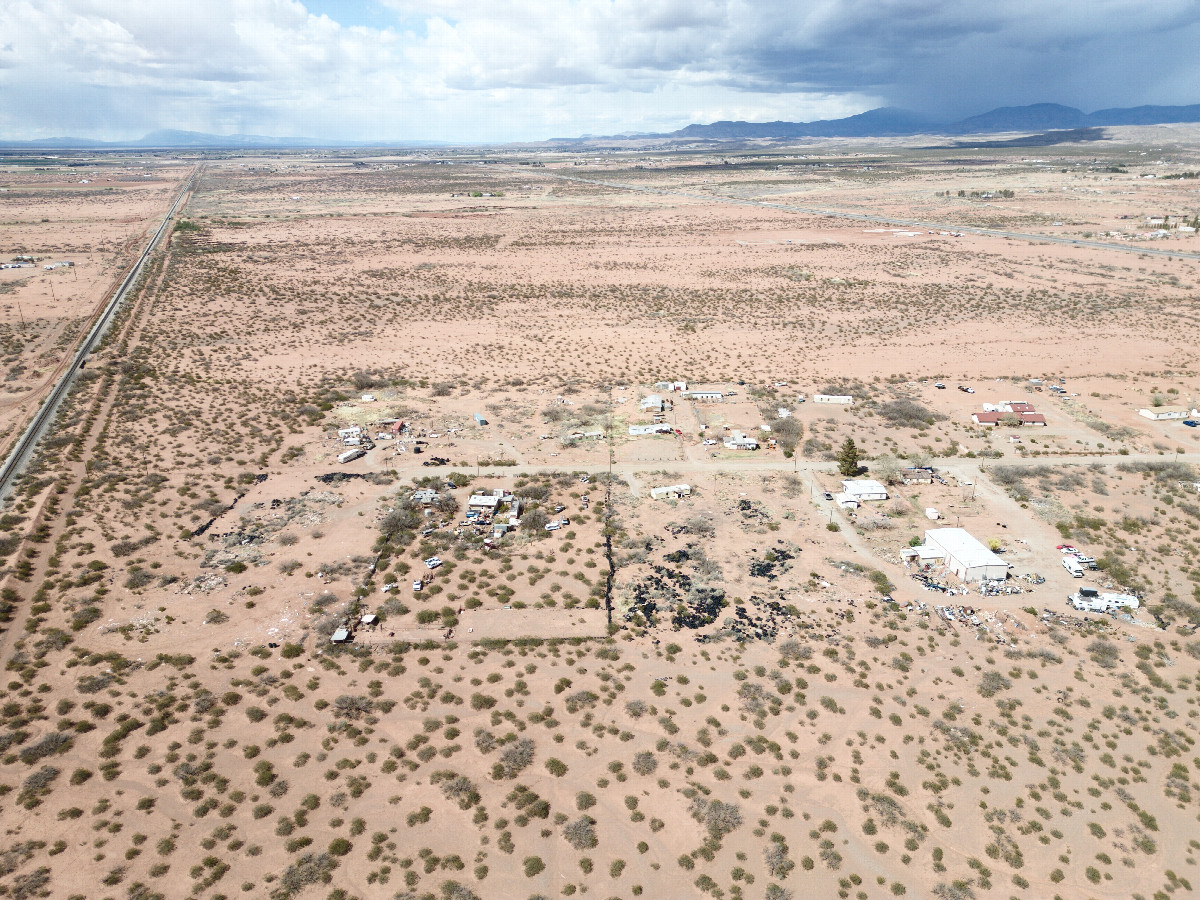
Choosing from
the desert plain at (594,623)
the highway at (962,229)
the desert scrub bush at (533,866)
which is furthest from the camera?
the highway at (962,229)

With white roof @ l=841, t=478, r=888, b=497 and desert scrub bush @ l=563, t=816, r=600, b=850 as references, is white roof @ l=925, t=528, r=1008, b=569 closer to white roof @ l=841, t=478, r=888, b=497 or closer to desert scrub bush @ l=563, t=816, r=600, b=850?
white roof @ l=841, t=478, r=888, b=497

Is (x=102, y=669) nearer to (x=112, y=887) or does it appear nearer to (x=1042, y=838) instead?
(x=112, y=887)

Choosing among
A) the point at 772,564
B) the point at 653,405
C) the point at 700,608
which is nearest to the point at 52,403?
the point at 653,405

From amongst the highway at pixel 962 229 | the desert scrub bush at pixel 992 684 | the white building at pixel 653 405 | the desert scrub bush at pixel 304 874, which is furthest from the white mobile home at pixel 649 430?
the highway at pixel 962 229

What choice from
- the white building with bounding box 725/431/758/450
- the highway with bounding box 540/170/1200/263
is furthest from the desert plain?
the highway with bounding box 540/170/1200/263

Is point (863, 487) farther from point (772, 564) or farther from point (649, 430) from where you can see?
point (649, 430)

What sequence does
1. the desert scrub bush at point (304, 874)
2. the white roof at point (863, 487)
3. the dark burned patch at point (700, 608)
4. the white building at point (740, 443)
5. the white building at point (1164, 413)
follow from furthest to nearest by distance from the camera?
the white building at point (1164, 413) < the white building at point (740, 443) < the white roof at point (863, 487) < the dark burned patch at point (700, 608) < the desert scrub bush at point (304, 874)

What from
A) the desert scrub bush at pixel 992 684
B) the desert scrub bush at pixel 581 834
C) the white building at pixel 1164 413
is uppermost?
the white building at pixel 1164 413

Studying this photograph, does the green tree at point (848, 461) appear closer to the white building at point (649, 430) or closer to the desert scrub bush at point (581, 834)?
the white building at point (649, 430)
